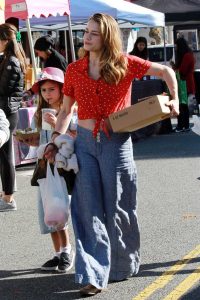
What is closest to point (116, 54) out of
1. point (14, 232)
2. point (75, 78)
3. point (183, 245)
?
point (75, 78)

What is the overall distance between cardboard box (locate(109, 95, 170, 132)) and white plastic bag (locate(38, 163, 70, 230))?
24.1 inches

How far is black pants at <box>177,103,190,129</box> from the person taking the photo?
16312 mm

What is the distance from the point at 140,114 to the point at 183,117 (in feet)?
37.1

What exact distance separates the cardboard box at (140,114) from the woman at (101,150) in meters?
0.08

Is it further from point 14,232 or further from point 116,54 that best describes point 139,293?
point 14,232

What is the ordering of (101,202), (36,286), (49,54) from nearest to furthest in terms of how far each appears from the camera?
(101,202) < (36,286) < (49,54)

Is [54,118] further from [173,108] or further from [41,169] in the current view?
[173,108]

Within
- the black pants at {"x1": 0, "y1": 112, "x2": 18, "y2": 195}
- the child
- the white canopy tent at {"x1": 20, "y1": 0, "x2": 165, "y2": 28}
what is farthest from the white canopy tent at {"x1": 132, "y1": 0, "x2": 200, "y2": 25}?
the child

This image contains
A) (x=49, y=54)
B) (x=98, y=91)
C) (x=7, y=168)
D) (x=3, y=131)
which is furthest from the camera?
(x=49, y=54)

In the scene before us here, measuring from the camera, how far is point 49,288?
5656 millimetres

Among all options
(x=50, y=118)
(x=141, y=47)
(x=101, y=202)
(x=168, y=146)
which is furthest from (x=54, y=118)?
(x=141, y=47)

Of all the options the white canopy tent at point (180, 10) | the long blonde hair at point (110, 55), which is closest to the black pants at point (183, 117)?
the white canopy tent at point (180, 10)

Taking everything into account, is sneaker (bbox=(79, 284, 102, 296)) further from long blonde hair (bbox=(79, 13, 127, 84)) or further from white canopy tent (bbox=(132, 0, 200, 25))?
white canopy tent (bbox=(132, 0, 200, 25))

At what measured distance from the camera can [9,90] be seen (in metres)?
9.12
